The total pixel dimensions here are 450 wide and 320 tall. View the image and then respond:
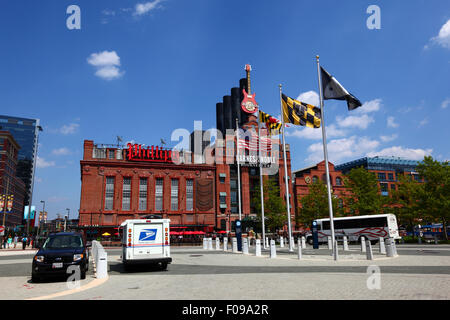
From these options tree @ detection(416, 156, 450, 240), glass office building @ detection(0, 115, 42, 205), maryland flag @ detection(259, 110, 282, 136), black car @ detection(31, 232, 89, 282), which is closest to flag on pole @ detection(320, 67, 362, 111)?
maryland flag @ detection(259, 110, 282, 136)

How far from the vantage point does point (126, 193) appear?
56156 mm

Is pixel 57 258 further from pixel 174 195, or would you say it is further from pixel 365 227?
pixel 174 195

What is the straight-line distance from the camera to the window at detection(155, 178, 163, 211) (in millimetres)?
57594

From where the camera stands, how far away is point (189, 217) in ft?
193

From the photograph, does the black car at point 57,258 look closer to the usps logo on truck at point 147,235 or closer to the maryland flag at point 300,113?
the usps logo on truck at point 147,235

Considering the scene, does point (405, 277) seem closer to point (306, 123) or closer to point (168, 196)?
point (306, 123)

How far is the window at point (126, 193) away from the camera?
55719 millimetres

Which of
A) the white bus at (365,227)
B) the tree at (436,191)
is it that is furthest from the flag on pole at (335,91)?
the tree at (436,191)

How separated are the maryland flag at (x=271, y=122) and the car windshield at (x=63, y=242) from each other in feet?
54.3

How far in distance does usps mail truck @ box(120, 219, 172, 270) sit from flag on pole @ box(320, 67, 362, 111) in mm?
12671

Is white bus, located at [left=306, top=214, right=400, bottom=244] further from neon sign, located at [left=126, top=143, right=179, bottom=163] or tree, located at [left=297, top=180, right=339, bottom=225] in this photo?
neon sign, located at [left=126, top=143, right=179, bottom=163]

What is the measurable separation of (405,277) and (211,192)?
168ft

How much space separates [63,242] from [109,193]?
4414 centimetres
